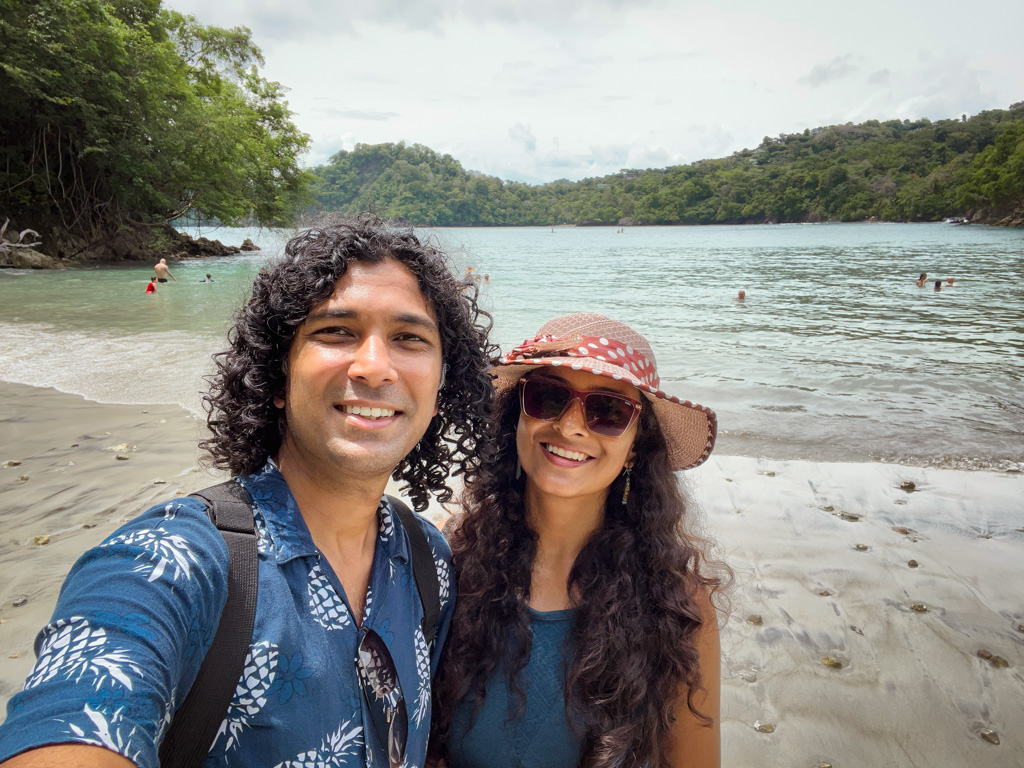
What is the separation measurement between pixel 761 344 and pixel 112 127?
103 ft

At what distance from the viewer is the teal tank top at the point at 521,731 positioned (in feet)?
6.68

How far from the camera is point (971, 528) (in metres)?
4.95

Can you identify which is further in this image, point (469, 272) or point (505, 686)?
point (469, 272)

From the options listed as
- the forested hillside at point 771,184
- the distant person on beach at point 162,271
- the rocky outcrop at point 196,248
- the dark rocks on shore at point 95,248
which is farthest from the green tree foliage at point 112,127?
the forested hillside at point 771,184

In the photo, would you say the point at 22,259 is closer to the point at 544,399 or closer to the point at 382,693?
the point at 544,399

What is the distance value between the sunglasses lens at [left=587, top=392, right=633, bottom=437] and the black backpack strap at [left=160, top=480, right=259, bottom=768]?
1295 mm

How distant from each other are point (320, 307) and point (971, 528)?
17.9ft

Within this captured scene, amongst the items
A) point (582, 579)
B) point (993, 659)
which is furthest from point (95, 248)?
point (993, 659)

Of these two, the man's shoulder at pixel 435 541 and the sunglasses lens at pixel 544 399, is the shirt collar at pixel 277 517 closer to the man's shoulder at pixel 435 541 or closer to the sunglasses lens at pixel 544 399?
the man's shoulder at pixel 435 541

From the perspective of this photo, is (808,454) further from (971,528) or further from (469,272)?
(469,272)

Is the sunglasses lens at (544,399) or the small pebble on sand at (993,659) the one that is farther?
the small pebble on sand at (993,659)

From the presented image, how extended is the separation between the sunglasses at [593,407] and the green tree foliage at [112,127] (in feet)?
102

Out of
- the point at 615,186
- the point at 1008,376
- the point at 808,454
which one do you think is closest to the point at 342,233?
the point at 808,454

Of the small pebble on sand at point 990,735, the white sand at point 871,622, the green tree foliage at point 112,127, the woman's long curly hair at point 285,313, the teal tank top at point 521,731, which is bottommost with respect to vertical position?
the white sand at point 871,622
